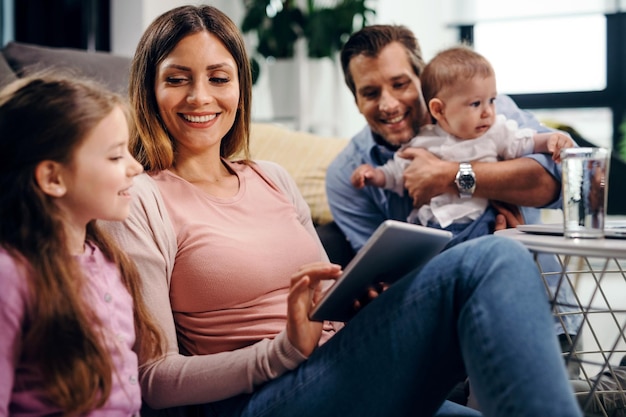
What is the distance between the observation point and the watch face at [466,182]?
1735mm

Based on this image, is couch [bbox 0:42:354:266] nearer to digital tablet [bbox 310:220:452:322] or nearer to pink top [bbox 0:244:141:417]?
digital tablet [bbox 310:220:452:322]

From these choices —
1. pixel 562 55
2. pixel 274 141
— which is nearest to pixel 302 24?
pixel 562 55

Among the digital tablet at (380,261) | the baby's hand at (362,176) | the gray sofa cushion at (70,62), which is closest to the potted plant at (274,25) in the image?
the gray sofa cushion at (70,62)

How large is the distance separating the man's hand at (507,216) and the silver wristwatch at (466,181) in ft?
0.25

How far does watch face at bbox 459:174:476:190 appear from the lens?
1.74 m

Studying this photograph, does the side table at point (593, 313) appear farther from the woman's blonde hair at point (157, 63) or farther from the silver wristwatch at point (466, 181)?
the woman's blonde hair at point (157, 63)

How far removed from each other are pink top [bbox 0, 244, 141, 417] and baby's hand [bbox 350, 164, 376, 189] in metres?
0.83

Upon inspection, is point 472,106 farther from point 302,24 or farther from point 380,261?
point 302,24

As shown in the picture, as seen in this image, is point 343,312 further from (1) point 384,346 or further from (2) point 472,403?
(2) point 472,403

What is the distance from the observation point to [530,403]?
91cm

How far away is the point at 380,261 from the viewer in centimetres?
111

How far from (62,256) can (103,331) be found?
0.37ft

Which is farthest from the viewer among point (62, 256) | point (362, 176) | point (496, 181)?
point (362, 176)

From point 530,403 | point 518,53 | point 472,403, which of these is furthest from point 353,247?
point 518,53
